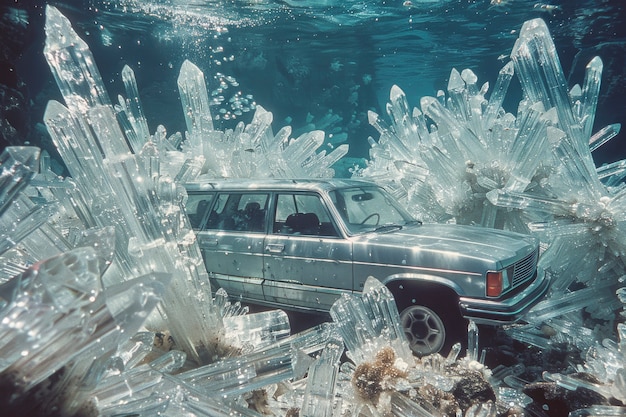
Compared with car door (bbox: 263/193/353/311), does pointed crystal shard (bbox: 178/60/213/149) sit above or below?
above

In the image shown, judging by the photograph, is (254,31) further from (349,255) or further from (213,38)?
(349,255)

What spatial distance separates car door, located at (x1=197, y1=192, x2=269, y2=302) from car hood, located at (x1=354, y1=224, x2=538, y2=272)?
4.36 feet

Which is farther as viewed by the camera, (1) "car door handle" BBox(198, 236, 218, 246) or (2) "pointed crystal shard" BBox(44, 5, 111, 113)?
(1) "car door handle" BBox(198, 236, 218, 246)

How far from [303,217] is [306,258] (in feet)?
1.68

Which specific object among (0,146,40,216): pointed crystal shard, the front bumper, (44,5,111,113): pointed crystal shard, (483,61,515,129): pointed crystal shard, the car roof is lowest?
the front bumper

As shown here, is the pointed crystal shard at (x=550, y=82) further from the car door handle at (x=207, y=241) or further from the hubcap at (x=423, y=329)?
the car door handle at (x=207, y=241)

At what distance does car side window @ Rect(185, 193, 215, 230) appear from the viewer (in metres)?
5.03

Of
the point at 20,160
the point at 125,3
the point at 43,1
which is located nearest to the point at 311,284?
the point at 20,160

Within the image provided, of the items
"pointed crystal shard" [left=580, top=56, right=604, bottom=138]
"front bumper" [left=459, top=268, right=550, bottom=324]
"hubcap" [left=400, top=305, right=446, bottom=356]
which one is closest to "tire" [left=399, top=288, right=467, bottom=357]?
"hubcap" [left=400, top=305, right=446, bottom=356]

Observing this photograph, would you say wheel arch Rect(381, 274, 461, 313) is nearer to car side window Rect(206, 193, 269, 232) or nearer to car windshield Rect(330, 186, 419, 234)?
car windshield Rect(330, 186, 419, 234)

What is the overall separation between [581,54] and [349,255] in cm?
2724

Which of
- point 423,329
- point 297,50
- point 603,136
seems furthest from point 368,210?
point 297,50

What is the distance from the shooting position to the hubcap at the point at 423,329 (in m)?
3.63

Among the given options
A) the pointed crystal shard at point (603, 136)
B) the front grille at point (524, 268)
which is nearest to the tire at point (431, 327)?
the front grille at point (524, 268)
